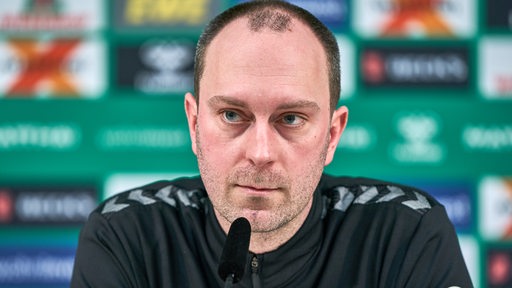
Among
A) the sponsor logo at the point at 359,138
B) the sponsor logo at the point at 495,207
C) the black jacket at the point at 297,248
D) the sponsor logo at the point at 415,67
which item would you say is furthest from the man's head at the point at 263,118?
the sponsor logo at the point at 495,207

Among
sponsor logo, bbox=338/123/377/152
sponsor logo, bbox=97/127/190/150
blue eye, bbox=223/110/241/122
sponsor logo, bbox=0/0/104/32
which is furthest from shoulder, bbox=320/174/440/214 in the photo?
sponsor logo, bbox=0/0/104/32

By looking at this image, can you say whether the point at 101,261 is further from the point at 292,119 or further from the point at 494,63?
the point at 494,63

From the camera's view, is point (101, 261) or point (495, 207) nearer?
point (101, 261)

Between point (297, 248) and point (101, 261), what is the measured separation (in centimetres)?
36

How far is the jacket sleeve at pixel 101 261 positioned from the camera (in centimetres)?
131

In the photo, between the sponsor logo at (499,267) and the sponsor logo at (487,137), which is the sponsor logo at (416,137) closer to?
the sponsor logo at (487,137)

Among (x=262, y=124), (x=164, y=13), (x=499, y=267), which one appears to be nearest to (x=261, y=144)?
(x=262, y=124)

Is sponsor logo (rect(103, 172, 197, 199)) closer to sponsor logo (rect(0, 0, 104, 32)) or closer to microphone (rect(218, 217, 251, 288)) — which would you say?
sponsor logo (rect(0, 0, 104, 32))

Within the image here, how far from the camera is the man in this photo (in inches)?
47.0

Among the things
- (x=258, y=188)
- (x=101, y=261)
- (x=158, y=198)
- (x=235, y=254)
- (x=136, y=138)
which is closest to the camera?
(x=235, y=254)

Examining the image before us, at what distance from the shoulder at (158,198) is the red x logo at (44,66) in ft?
5.06

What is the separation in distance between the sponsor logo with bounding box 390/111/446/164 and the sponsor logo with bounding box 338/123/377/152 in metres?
0.10

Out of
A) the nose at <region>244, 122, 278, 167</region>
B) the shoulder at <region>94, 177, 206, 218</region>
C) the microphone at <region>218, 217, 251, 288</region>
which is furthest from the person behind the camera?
the shoulder at <region>94, 177, 206, 218</region>

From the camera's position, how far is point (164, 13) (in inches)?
119
